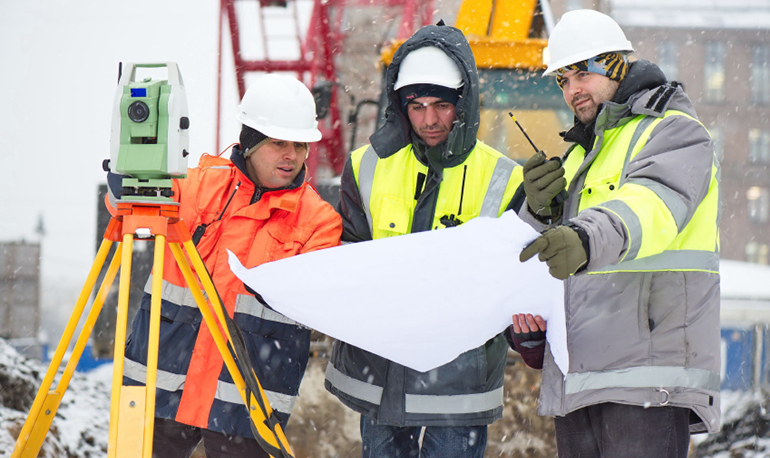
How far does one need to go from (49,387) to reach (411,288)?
41.9 inches

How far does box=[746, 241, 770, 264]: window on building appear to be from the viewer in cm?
3244

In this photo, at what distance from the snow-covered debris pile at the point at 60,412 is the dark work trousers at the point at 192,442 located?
183cm

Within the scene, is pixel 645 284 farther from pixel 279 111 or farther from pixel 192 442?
pixel 192 442

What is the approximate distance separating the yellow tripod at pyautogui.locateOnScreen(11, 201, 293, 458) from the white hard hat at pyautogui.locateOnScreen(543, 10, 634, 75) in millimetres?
1259

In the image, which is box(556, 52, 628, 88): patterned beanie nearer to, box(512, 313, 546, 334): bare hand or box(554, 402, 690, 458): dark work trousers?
box(512, 313, 546, 334): bare hand

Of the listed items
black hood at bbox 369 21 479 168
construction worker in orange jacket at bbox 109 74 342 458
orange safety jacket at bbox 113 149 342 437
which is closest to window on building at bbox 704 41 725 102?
black hood at bbox 369 21 479 168

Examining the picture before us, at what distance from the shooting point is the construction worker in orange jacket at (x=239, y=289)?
2.27 m

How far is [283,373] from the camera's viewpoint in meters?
2.29

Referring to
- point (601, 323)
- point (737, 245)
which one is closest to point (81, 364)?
point (601, 323)

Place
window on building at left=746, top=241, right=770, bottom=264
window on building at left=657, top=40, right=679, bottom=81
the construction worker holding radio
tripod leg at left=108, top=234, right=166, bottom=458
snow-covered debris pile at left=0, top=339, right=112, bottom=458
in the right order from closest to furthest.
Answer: tripod leg at left=108, top=234, right=166, bottom=458
the construction worker holding radio
snow-covered debris pile at left=0, top=339, right=112, bottom=458
window on building at left=746, top=241, right=770, bottom=264
window on building at left=657, top=40, right=679, bottom=81

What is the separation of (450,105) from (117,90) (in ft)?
3.68

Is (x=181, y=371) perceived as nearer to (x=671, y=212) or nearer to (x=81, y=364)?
(x=671, y=212)

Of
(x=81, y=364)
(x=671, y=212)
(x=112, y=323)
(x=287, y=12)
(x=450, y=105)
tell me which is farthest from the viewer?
(x=287, y=12)

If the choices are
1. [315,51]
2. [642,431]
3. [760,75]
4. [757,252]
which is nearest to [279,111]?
[642,431]
